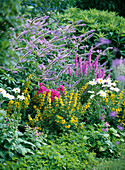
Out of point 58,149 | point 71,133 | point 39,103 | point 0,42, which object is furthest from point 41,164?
point 0,42

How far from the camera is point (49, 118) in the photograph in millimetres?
3338

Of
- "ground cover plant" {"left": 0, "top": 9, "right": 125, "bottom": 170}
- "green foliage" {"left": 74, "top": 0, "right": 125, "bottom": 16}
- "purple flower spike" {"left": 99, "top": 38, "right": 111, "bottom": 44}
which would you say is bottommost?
"ground cover plant" {"left": 0, "top": 9, "right": 125, "bottom": 170}

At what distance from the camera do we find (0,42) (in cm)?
176

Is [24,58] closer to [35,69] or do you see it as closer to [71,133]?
[35,69]

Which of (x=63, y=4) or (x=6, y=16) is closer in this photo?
(x=6, y=16)

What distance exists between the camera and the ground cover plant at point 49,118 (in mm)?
2717

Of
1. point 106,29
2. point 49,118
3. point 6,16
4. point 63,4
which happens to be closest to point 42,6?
point 63,4

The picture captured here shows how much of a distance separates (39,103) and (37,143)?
792 millimetres

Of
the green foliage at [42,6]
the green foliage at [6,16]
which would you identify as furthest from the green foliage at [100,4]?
the green foliage at [6,16]

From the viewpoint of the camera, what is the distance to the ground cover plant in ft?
8.91

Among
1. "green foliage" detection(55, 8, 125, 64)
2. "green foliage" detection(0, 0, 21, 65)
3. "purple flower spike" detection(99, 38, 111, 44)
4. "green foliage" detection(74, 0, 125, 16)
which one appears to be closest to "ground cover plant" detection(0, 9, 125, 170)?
"green foliage" detection(0, 0, 21, 65)

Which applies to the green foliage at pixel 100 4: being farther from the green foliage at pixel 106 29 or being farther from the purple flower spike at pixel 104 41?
the purple flower spike at pixel 104 41

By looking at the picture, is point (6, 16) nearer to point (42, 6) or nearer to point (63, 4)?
point (42, 6)

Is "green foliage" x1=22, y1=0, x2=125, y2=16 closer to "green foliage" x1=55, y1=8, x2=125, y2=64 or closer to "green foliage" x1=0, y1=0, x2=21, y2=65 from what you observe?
"green foliage" x1=0, y1=0, x2=21, y2=65
